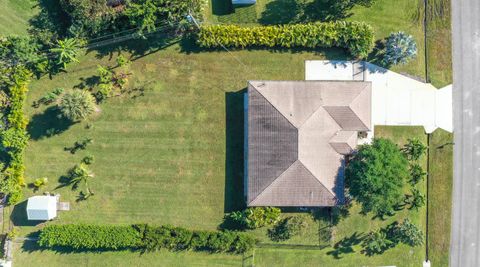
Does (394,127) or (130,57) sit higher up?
(130,57)

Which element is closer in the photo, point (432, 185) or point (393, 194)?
point (393, 194)

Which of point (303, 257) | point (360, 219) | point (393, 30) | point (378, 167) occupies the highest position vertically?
point (393, 30)

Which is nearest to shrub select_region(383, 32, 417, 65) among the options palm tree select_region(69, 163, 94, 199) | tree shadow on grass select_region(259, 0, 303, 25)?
tree shadow on grass select_region(259, 0, 303, 25)

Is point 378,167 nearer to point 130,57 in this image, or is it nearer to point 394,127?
point 394,127

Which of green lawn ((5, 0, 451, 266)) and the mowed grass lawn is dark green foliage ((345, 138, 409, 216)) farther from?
the mowed grass lawn

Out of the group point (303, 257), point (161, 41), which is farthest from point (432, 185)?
point (161, 41)
